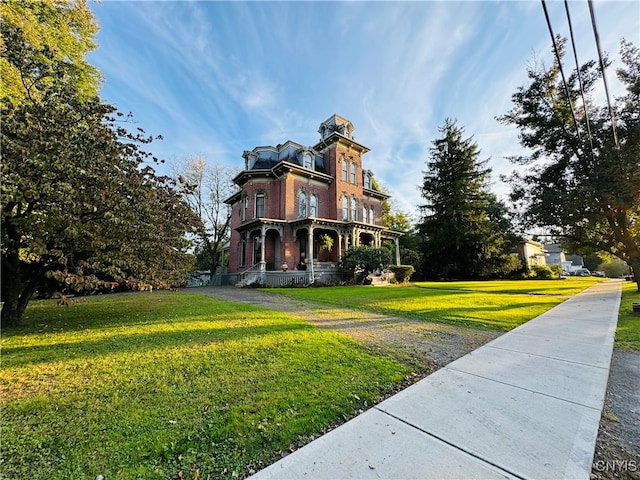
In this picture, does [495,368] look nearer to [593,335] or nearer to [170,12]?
[593,335]

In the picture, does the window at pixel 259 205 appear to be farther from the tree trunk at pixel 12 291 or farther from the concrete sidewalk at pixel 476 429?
the concrete sidewalk at pixel 476 429

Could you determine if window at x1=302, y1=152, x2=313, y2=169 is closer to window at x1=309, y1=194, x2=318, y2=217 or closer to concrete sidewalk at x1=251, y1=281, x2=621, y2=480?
window at x1=309, y1=194, x2=318, y2=217

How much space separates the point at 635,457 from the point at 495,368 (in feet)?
5.70

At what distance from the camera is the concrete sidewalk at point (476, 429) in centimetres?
203

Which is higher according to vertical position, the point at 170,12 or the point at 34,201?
the point at 170,12

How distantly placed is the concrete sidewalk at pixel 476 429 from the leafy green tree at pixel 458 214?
1066 inches

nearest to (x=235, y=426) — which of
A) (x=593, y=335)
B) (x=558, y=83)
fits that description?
(x=593, y=335)

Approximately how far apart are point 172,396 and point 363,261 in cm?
1600

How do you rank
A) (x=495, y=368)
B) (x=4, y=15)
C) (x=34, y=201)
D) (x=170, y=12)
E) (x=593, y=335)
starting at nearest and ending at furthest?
(x=495, y=368) → (x=34, y=201) → (x=593, y=335) → (x=170, y=12) → (x=4, y=15)

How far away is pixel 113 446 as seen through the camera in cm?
229

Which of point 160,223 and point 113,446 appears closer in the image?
point 113,446

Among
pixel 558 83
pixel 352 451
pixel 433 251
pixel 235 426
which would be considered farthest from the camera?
pixel 433 251

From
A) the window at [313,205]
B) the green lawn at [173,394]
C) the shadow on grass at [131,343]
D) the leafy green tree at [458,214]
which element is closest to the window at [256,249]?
the window at [313,205]

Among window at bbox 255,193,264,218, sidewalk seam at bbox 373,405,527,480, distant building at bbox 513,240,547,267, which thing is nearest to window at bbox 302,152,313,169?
window at bbox 255,193,264,218
